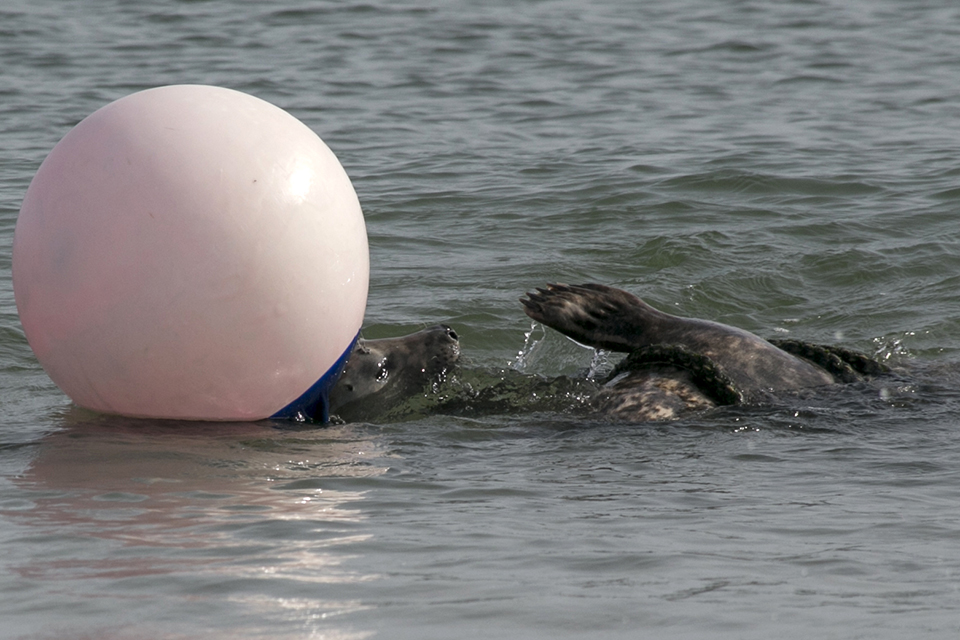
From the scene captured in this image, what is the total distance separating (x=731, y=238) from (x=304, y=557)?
6801mm

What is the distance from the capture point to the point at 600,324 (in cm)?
621

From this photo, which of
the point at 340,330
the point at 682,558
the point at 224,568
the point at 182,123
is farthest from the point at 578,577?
the point at 182,123

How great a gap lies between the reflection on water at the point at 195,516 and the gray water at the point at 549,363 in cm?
2

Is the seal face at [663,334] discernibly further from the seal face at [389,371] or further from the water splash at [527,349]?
the water splash at [527,349]

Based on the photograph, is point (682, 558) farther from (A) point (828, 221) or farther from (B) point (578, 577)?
(A) point (828, 221)

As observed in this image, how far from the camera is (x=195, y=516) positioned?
448cm

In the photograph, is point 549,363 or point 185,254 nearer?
point 185,254

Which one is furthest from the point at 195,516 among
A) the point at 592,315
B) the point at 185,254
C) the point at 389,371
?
the point at 592,315

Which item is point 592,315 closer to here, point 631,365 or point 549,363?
point 631,365

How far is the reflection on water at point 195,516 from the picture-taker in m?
3.69

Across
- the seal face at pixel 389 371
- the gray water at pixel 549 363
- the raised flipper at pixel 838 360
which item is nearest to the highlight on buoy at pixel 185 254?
the gray water at pixel 549 363

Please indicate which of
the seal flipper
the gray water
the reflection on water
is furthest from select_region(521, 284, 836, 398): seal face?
the reflection on water

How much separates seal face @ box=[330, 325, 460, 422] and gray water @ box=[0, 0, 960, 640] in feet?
0.58

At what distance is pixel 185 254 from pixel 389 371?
1554 mm
